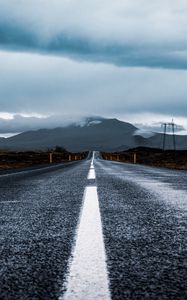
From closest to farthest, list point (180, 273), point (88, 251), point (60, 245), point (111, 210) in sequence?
point (180, 273) → point (88, 251) → point (60, 245) → point (111, 210)

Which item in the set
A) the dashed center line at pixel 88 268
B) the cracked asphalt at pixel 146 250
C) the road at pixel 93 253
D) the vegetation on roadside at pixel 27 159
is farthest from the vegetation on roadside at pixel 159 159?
the dashed center line at pixel 88 268

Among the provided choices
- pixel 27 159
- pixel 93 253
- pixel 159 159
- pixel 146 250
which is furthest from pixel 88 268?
pixel 159 159

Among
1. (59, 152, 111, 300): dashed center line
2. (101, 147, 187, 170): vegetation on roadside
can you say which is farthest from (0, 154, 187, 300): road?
(101, 147, 187, 170): vegetation on roadside

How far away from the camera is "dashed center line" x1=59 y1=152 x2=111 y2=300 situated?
2.00 m

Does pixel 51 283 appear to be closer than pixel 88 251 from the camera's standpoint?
Yes

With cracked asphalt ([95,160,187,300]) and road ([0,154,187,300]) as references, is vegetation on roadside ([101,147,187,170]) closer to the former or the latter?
cracked asphalt ([95,160,187,300])

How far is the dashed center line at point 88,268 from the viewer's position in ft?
6.57

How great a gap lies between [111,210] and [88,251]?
2320 mm

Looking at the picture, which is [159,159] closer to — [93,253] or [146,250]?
[146,250]

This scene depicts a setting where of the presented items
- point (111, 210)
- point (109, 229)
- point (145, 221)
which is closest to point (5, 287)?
point (109, 229)

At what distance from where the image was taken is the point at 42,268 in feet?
8.29

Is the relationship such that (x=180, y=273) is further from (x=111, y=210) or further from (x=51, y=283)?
(x=111, y=210)

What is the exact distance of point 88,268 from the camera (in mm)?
2449

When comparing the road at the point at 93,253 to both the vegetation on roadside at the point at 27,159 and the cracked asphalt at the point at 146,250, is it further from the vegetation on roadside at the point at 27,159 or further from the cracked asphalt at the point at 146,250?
the vegetation on roadside at the point at 27,159
